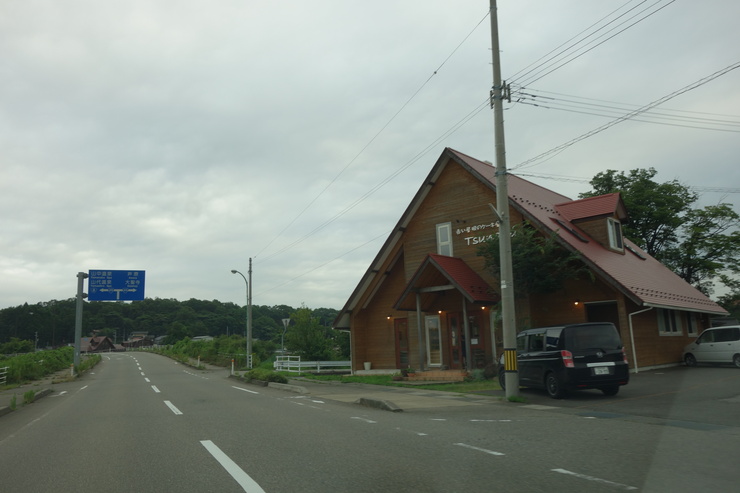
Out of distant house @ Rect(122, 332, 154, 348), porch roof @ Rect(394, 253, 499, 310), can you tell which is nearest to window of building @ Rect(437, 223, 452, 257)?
porch roof @ Rect(394, 253, 499, 310)

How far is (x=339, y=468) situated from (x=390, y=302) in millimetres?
21164

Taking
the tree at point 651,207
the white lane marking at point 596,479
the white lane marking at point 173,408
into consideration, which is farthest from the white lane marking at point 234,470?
the tree at point 651,207

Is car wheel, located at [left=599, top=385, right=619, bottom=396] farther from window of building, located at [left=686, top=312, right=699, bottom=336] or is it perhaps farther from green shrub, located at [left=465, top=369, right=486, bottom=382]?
window of building, located at [left=686, top=312, right=699, bottom=336]

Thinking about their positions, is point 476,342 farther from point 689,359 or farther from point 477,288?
point 689,359

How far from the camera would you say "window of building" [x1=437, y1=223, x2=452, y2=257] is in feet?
80.4

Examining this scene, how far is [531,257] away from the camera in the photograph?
762 inches

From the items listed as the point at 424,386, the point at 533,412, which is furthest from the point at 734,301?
the point at 533,412

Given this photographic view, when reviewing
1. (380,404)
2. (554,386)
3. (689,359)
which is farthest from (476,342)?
(380,404)

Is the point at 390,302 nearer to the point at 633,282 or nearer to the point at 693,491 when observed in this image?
the point at 633,282

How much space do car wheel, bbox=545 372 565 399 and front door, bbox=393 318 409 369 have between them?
13.1 m

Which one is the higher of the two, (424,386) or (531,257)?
(531,257)

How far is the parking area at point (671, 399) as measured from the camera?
10.2m

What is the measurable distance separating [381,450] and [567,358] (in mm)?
7339

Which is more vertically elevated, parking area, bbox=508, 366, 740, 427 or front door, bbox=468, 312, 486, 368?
front door, bbox=468, 312, 486, 368
